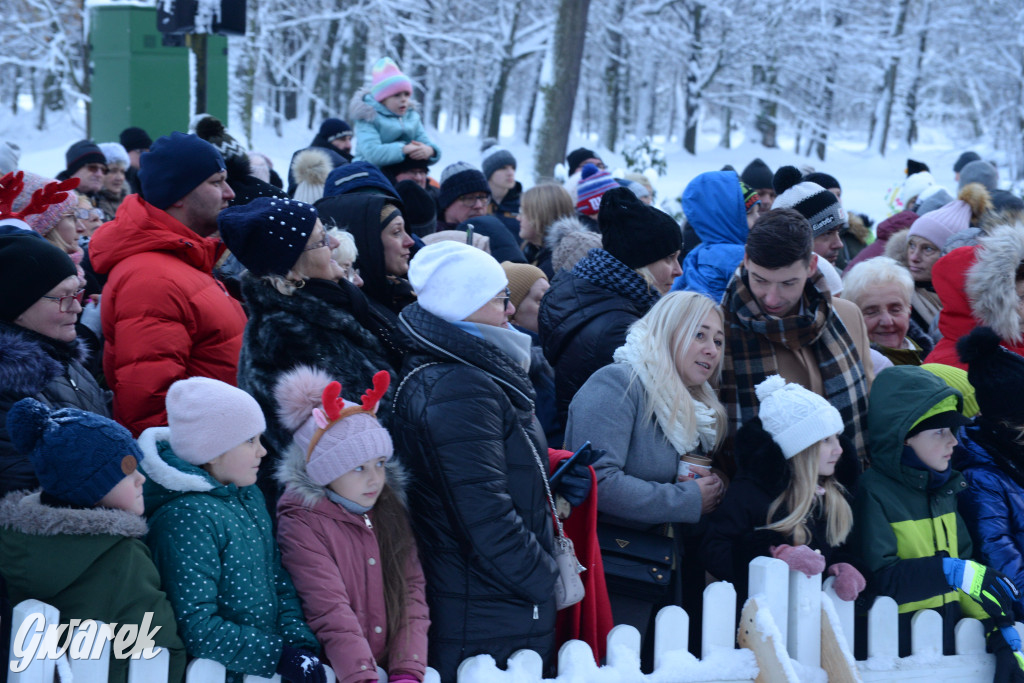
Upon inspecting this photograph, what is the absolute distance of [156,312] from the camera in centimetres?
320

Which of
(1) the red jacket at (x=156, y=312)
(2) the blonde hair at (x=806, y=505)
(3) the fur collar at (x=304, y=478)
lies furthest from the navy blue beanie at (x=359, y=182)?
(2) the blonde hair at (x=806, y=505)

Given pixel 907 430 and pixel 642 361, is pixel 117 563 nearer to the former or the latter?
pixel 642 361

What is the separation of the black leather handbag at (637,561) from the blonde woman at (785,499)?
0.50ft

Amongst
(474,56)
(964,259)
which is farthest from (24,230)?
(474,56)

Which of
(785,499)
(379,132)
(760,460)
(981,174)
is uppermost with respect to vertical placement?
(379,132)

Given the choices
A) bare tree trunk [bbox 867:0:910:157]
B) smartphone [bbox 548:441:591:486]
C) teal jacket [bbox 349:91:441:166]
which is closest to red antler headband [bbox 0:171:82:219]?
smartphone [bbox 548:441:591:486]

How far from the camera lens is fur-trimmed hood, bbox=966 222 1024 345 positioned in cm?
416

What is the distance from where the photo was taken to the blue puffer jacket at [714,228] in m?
A: 4.56

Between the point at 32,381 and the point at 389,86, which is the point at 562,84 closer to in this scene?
the point at 389,86

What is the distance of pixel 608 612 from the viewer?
3.11 metres

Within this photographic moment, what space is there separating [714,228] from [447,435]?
2.39 m

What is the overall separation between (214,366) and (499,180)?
4.37m

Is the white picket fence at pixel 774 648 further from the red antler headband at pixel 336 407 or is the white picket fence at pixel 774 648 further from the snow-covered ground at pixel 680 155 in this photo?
the snow-covered ground at pixel 680 155

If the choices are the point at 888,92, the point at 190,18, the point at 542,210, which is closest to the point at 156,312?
the point at 542,210
